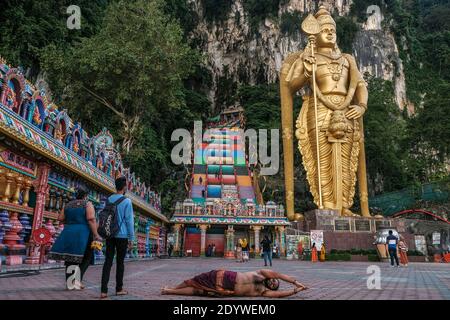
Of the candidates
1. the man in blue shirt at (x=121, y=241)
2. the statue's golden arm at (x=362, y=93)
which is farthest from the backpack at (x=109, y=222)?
the statue's golden arm at (x=362, y=93)

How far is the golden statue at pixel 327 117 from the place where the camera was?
645 inches

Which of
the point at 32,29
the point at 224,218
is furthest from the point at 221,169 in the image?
the point at 32,29

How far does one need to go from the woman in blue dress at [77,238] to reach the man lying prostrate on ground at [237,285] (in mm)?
1144

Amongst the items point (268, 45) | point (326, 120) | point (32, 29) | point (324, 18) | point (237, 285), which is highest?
point (268, 45)

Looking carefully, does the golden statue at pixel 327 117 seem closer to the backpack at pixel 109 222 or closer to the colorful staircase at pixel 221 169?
the colorful staircase at pixel 221 169

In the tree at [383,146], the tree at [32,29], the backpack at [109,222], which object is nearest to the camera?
the backpack at [109,222]

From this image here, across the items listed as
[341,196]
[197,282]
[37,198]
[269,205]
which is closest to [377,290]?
[197,282]

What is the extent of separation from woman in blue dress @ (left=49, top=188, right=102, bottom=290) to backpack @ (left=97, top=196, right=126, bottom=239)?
0.31 metres

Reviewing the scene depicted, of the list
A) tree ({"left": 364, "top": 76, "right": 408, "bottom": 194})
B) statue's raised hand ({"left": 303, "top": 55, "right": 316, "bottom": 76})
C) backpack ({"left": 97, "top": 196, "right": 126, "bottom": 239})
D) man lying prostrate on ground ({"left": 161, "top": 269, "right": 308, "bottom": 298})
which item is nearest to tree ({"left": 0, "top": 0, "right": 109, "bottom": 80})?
statue's raised hand ({"left": 303, "top": 55, "right": 316, "bottom": 76})

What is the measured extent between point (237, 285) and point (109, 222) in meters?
1.30

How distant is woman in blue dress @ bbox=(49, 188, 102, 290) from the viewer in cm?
403

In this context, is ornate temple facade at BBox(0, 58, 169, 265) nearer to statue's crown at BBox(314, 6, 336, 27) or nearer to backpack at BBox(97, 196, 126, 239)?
backpack at BBox(97, 196, 126, 239)

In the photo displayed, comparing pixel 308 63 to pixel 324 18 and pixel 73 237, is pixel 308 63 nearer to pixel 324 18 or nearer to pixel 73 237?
pixel 324 18

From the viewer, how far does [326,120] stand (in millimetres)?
16703
